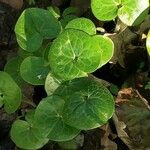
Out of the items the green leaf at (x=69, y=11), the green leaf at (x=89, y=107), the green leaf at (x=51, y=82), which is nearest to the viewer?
the green leaf at (x=89, y=107)

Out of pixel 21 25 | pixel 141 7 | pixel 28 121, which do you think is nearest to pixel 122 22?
pixel 141 7

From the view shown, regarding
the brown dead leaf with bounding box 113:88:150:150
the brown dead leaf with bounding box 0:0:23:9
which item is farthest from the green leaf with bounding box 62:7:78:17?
the brown dead leaf with bounding box 113:88:150:150

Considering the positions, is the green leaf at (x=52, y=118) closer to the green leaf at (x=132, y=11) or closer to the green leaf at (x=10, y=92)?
the green leaf at (x=10, y=92)

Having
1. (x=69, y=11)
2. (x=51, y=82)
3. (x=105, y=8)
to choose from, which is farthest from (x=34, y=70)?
(x=69, y=11)

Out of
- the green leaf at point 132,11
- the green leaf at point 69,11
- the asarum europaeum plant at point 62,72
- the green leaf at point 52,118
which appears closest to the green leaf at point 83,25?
the asarum europaeum plant at point 62,72

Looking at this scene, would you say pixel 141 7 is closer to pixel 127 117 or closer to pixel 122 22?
pixel 122 22

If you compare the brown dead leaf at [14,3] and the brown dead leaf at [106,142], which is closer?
the brown dead leaf at [106,142]

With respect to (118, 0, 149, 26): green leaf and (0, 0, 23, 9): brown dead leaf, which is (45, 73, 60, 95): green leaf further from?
(0, 0, 23, 9): brown dead leaf
